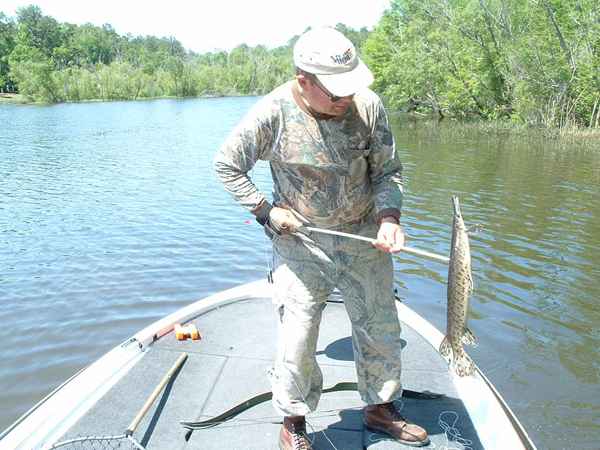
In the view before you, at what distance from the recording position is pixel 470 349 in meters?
7.74

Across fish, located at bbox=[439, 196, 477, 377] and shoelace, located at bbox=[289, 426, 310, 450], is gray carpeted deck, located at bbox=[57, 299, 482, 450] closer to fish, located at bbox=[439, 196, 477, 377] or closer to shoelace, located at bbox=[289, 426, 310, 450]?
shoelace, located at bbox=[289, 426, 310, 450]

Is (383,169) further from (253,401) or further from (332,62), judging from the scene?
(253,401)

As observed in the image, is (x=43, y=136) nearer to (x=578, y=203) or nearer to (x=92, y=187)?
(x=92, y=187)

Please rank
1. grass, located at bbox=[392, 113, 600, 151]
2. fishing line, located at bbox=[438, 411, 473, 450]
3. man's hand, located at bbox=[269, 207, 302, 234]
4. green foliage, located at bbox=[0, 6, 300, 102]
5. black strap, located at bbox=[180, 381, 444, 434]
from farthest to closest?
green foliage, located at bbox=[0, 6, 300, 102], grass, located at bbox=[392, 113, 600, 151], black strap, located at bbox=[180, 381, 444, 434], fishing line, located at bbox=[438, 411, 473, 450], man's hand, located at bbox=[269, 207, 302, 234]

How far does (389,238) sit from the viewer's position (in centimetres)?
349

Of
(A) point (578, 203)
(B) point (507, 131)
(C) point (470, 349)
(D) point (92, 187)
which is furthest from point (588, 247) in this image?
(B) point (507, 131)

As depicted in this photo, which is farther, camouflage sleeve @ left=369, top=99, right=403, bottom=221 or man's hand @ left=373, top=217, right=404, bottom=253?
camouflage sleeve @ left=369, top=99, right=403, bottom=221

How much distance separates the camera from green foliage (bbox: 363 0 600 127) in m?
30.0

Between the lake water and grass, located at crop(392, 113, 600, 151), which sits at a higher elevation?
grass, located at crop(392, 113, 600, 151)

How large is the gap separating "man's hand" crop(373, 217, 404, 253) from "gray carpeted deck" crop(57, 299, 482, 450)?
4.38 ft

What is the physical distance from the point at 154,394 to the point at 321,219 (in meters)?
1.80

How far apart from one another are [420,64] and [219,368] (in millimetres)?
39674

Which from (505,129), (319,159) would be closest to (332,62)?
(319,159)

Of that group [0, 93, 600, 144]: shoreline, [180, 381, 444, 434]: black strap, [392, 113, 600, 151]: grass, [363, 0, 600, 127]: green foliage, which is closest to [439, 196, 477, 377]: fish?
[180, 381, 444, 434]: black strap
